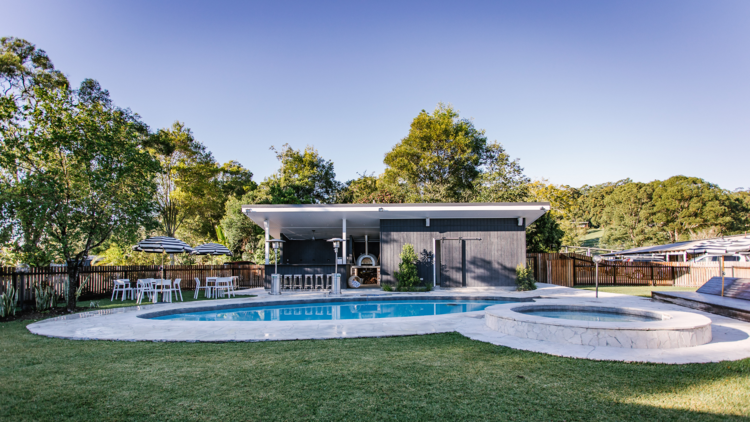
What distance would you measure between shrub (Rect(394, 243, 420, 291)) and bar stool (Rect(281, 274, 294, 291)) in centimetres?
381

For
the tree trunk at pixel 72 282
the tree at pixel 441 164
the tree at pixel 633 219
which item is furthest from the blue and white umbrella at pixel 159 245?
the tree at pixel 633 219

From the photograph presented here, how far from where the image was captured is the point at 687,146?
22.5m

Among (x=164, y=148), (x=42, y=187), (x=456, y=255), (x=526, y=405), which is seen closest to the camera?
(x=526, y=405)

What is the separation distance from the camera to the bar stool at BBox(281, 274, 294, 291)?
46.4ft

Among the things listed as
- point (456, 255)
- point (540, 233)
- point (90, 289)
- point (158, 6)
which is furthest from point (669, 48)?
point (90, 289)

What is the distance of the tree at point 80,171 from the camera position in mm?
8883

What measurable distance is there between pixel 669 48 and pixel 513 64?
5.68 metres

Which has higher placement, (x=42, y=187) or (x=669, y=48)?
(x=669, y=48)

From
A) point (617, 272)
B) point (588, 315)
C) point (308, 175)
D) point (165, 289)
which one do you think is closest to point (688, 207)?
point (617, 272)

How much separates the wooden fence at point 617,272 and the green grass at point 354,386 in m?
13.9

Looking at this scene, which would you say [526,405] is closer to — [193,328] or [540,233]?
[193,328]

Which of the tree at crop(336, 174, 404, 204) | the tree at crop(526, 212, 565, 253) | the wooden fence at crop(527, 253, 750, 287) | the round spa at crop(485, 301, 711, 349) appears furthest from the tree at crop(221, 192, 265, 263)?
the round spa at crop(485, 301, 711, 349)

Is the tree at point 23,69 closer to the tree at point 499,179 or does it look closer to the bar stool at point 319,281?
the bar stool at point 319,281

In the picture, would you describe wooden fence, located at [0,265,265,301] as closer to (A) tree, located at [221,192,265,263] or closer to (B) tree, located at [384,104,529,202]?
(A) tree, located at [221,192,265,263]
